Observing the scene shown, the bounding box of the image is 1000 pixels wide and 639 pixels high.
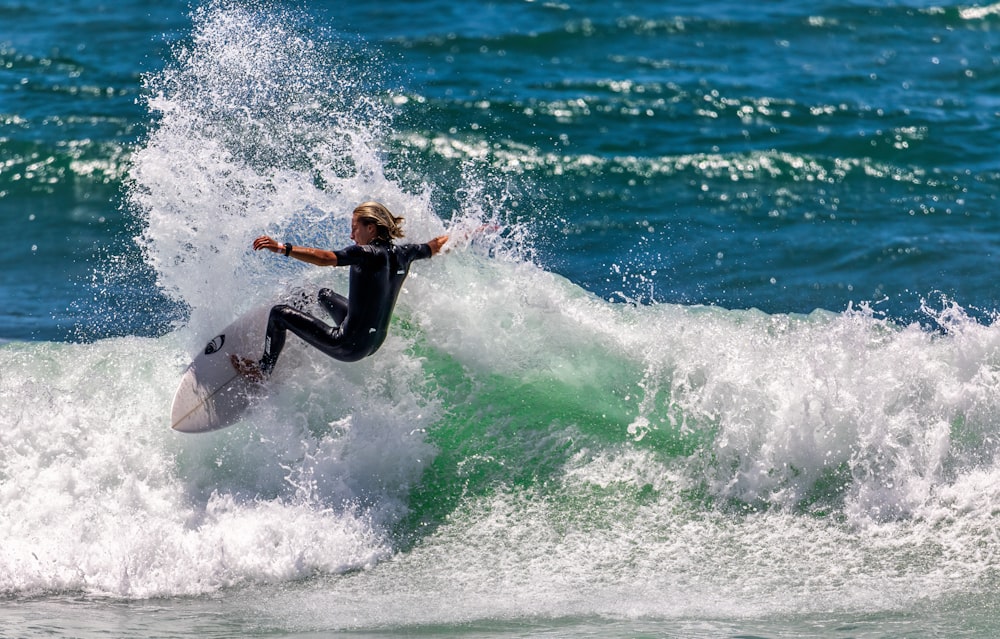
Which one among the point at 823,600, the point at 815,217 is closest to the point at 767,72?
the point at 815,217

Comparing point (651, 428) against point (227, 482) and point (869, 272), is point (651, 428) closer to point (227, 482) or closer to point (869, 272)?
point (227, 482)

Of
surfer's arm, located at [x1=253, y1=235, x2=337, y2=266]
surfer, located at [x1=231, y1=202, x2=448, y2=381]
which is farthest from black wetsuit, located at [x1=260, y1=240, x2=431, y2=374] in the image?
surfer's arm, located at [x1=253, y1=235, x2=337, y2=266]

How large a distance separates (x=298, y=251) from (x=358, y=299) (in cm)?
75

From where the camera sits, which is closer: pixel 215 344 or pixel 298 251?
pixel 298 251

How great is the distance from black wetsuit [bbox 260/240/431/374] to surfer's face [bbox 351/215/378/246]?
4 cm

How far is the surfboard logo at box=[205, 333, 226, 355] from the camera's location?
857cm

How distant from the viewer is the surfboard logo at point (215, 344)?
8.57 m

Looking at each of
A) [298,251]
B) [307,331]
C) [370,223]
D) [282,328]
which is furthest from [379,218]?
[282,328]

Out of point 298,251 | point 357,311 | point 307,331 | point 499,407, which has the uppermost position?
point 298,251

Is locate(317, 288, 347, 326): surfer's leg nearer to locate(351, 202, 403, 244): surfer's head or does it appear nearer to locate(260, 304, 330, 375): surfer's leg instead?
locate(260, 304, 330, 375): surfer's leg

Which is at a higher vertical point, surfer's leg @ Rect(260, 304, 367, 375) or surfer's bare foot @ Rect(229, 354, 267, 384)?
surfer's leg @ Rect(260, 304, 367, 375)

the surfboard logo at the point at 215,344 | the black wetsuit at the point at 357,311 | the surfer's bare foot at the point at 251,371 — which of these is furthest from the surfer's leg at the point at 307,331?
the surfboard logo at the point at 215,344

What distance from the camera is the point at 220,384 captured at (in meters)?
8.40

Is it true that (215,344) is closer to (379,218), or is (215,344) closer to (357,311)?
(357,311)
